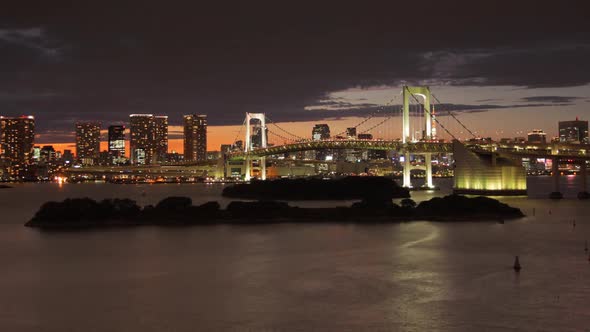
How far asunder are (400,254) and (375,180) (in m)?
27.3

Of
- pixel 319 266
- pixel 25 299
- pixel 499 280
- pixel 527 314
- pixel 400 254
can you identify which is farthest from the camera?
pixel 400 254

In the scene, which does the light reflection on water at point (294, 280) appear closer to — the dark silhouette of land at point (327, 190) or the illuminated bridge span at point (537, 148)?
the illuminated bridge span at point (537, 148)

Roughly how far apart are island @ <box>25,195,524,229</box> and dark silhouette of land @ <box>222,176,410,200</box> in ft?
42.3

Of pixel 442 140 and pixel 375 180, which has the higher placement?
pixel 442 140

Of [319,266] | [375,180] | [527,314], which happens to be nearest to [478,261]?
[319,266]

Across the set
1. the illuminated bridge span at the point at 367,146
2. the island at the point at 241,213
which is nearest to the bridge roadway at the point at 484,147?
the illuminated bridge span at the point at 367,146

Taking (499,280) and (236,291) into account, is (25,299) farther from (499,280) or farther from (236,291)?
(499,280)

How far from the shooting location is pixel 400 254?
16.5 m

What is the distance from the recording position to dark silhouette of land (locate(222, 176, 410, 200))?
41219 millimetres

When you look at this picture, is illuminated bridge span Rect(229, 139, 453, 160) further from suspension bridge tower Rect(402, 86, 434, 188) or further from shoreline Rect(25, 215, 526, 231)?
shoreline Rect(25, 215, 526, 231)

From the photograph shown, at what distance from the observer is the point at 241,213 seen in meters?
25.6

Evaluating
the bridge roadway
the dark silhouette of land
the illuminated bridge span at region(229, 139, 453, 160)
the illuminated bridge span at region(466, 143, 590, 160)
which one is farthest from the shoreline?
the illuminated bridge span at region(229, 139, 453, 160)

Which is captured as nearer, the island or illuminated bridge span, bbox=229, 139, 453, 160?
the island

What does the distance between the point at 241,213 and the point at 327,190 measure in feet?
55.0
